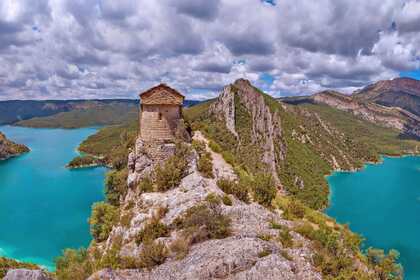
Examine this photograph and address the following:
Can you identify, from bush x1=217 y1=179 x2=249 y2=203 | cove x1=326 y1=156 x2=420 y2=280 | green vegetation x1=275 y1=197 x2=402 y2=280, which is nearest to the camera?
green vegetation x1=275 y1=197 x2=402 y2=280

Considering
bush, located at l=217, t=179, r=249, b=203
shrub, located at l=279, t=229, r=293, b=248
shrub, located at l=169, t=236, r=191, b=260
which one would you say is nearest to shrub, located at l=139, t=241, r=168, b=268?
shrub, located at l=169, t=236, r=191, b=260

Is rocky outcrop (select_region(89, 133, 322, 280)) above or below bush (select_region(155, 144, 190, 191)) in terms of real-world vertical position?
below

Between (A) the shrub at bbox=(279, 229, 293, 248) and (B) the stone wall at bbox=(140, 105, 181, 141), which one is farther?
(B) the stone wall at bbox=(140, 105, 181, 141)

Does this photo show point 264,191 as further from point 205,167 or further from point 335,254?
point 335,254

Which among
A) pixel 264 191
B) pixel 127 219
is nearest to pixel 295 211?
pixel 264 191

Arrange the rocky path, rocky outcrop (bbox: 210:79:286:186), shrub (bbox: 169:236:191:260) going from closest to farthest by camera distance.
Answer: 1. shrub (bbox: 169:236:191:260)
2. the rocky path
3. rocky outcrop (bbox: 210:79:286:186)

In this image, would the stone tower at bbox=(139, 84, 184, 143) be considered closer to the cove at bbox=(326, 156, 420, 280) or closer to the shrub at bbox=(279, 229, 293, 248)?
the shrub at bbox=(279, 229, 293, 248)
